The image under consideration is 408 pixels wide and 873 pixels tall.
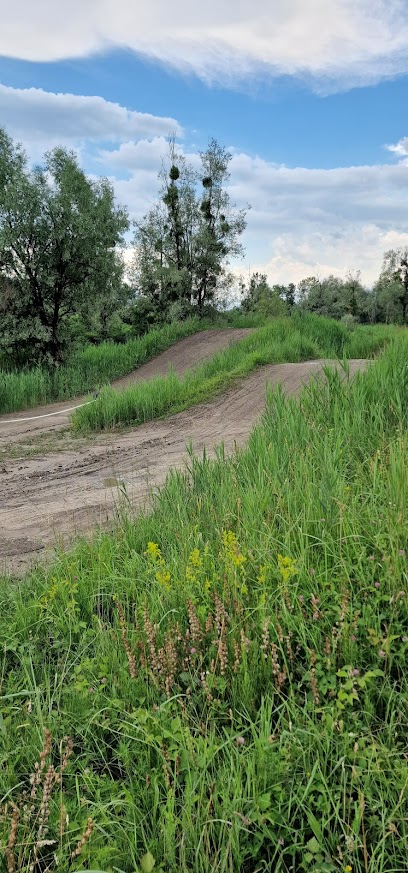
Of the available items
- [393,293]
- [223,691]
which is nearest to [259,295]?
[393,293]

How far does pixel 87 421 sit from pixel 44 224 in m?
8.07

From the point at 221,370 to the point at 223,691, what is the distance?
1145cm

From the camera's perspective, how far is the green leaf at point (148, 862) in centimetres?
162

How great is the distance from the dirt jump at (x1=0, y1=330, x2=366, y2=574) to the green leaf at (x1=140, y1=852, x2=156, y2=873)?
2320 millimetres

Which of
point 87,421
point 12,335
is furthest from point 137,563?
point 12,335

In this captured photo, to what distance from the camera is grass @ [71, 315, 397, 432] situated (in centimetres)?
1084

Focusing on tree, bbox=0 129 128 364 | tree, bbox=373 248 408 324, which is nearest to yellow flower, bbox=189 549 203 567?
tree, bbox=0 129 128 364

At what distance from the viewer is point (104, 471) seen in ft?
23.9

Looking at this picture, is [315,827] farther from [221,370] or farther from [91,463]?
[221,370]

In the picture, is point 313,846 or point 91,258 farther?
point 91,258

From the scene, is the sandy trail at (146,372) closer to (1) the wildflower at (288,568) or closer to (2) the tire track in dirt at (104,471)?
(2) the tire track in dirt at (104,471)

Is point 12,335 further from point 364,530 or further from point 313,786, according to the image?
point 313,786

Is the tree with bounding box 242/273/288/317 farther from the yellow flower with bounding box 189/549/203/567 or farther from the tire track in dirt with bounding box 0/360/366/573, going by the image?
the yellow flower with bounding box 189/549/203/567

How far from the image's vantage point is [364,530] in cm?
296
